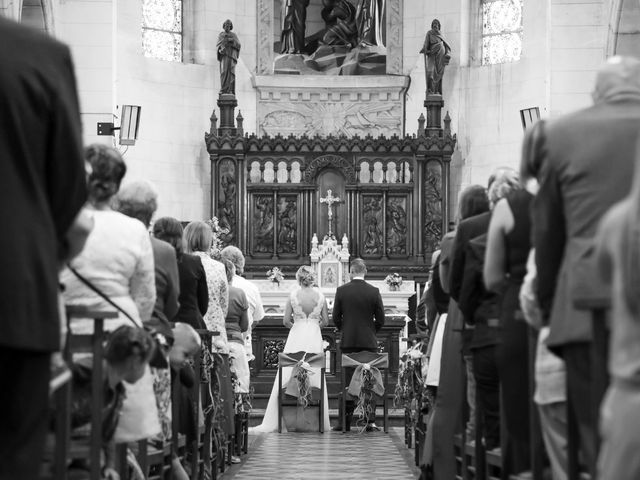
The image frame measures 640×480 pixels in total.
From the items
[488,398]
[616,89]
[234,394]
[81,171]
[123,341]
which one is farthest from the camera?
[234,394]

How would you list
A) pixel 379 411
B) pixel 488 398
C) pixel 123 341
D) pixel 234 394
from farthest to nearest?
pixel 379 411 → pixel 234 394 → pixel 488 398 → pixel 123 341

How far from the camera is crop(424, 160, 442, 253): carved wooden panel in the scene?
67.5ft

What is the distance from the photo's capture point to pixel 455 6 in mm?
22812

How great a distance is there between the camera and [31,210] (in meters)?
3.32

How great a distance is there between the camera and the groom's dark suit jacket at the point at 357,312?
14.2 m

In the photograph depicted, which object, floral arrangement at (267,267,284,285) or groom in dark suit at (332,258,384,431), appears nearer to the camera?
groom in dark suit at (332,258,384,431)

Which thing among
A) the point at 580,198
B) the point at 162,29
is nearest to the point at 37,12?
Result: the point at 162,29

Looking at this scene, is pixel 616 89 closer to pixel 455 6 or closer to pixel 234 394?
pixel 234 394

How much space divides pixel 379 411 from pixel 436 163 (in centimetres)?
481

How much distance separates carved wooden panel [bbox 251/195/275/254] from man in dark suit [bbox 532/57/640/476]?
1617 centimetres

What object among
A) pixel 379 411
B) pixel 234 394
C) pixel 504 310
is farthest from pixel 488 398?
pixel 379 411

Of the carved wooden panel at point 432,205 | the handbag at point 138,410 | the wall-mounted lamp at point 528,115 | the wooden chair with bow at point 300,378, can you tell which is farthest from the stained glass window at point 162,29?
the handbag at point 138,410

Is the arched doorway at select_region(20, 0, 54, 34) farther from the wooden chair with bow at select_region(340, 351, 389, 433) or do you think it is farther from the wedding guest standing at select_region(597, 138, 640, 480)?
the wedding guest standing at select_region(597, 138, 640, 480)

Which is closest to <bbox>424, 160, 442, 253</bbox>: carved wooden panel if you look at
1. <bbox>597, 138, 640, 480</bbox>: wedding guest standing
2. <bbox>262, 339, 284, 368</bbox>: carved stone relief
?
<bbox>262, 339, 284, 368</bbox>: carved stone relief
